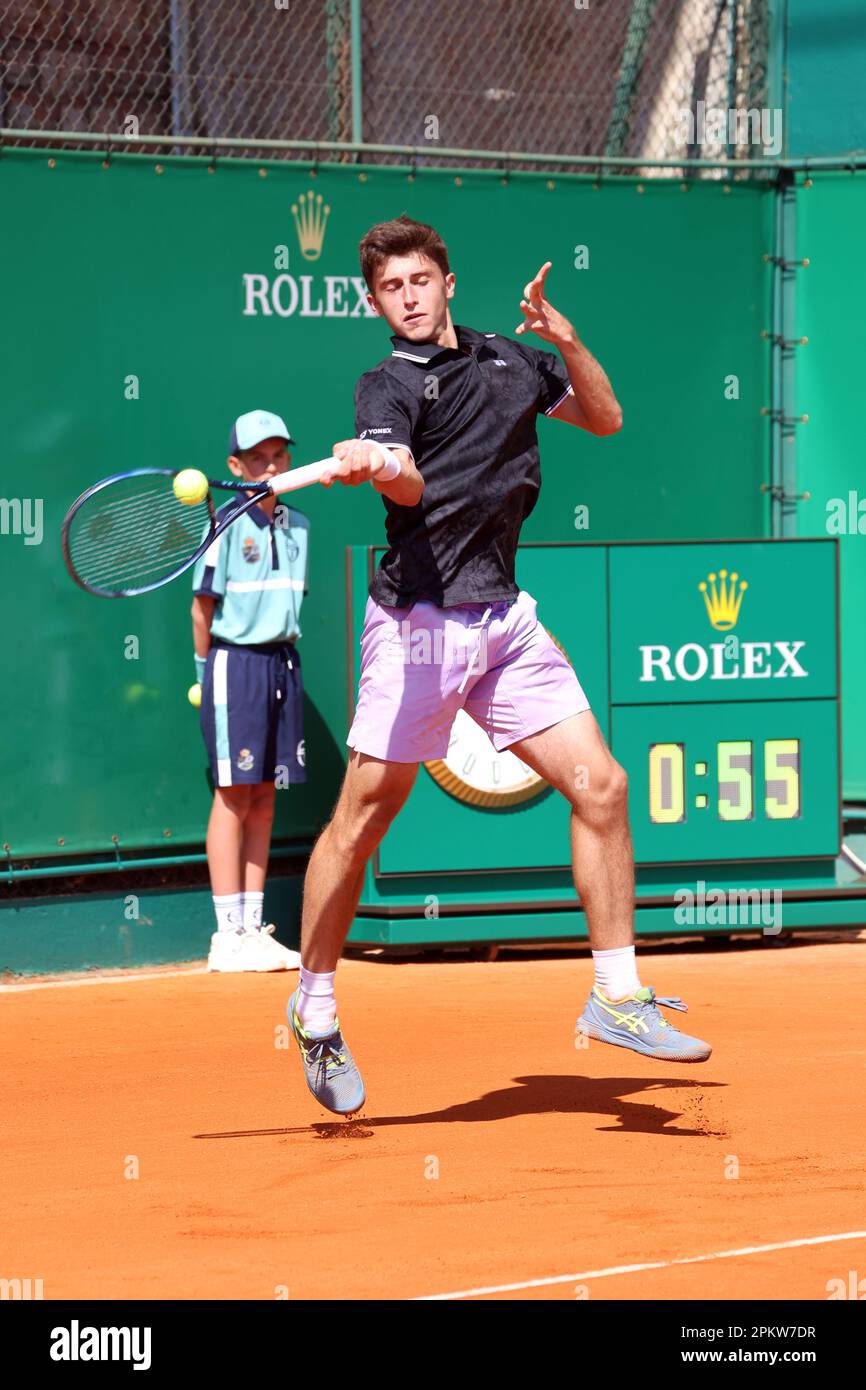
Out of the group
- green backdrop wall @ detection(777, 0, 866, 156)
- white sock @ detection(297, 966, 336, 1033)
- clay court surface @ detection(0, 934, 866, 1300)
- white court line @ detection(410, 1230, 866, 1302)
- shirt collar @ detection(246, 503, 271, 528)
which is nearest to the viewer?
white court line @ detection(410, 1230, 866, 1302)

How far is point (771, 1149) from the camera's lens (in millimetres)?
4637

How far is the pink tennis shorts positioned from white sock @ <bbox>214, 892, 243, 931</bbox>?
3.18m

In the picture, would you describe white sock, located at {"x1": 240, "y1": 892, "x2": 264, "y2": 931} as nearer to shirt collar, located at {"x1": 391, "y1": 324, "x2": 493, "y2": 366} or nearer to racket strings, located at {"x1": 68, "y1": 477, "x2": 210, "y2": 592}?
racket strings, located at {"x1": 68, "y1": 477, "x2": 210, "y2": 592}

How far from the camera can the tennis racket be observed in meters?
5.07

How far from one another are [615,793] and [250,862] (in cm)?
348

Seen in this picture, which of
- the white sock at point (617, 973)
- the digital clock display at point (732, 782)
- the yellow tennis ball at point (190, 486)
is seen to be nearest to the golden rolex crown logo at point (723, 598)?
the digital clock display at point (732, 782)

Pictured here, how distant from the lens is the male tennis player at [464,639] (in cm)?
464

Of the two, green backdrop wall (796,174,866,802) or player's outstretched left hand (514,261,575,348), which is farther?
green backdrop wall (796,174,866,802)

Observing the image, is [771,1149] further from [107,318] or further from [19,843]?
[107,318]

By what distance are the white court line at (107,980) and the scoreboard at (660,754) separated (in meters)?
0.74

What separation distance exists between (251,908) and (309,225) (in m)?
2.91

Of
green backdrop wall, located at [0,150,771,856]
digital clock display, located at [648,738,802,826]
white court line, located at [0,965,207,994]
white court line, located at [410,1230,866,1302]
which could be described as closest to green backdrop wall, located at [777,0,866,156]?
green backdrop wall, located at [0,150,771,856]

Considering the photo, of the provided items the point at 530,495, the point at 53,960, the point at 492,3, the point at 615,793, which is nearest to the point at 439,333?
the point at 530,495

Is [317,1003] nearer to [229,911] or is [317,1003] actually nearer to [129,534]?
[129,534]
